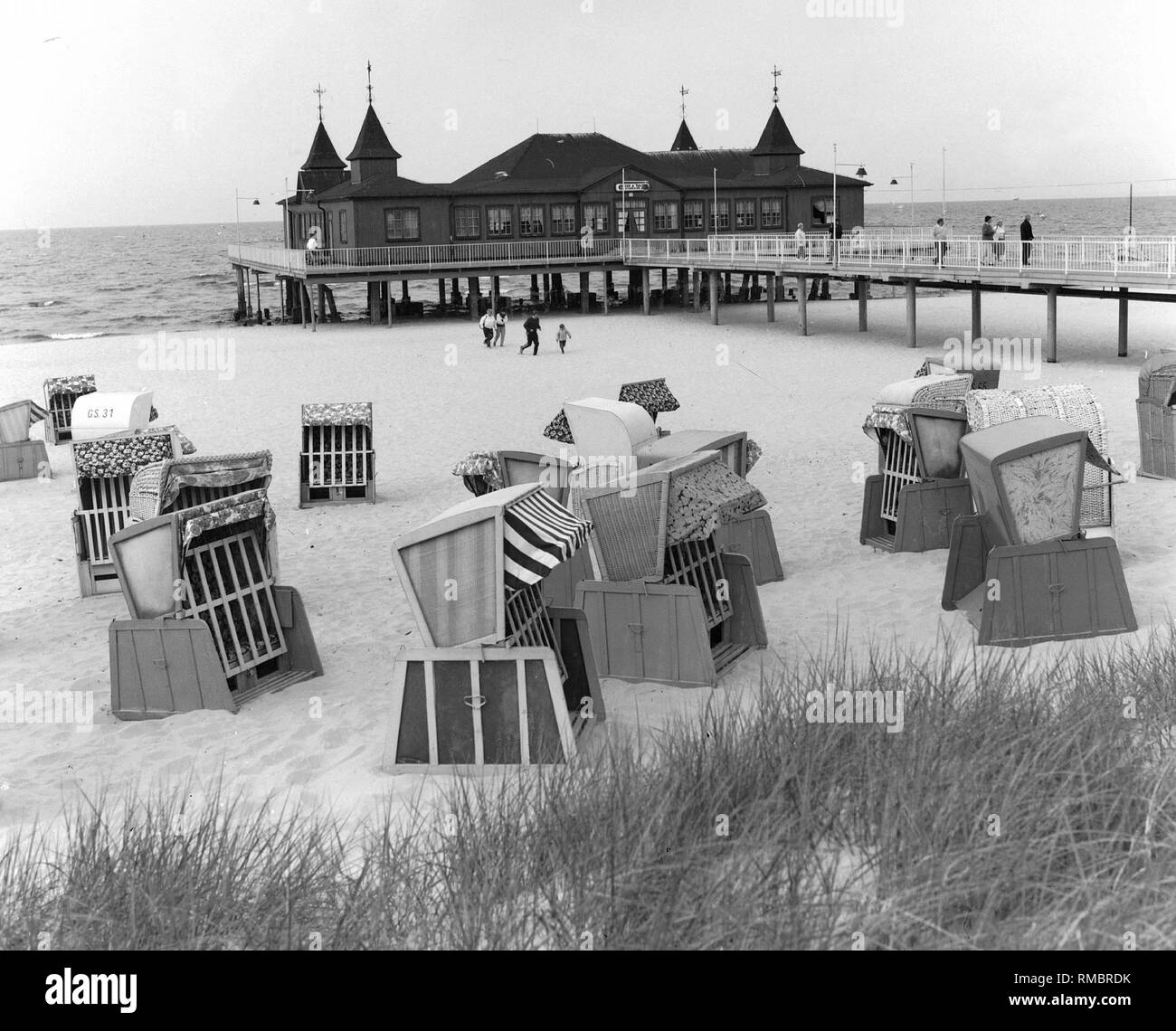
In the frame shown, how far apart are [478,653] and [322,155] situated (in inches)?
2072

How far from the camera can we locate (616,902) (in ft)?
14.0

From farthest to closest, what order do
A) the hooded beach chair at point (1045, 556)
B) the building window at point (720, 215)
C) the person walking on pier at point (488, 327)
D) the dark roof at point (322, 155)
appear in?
the dark roof at point (322, 155)
the building window at point (720, 215)
the person walking on pier at point (488, 327)
the hooded beach chair at point (1045, 556)

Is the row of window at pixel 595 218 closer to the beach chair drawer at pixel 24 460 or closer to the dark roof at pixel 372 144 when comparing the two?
the dark roof at pixel 372 144

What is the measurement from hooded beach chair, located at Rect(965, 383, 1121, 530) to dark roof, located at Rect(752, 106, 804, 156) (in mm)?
41364

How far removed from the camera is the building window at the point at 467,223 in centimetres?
4406

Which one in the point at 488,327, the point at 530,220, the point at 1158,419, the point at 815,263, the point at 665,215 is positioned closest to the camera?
the point at 1158,419

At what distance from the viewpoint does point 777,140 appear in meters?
49.4

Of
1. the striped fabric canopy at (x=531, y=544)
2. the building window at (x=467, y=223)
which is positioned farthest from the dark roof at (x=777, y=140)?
the striped fabric canopy at (x=531, y=544)

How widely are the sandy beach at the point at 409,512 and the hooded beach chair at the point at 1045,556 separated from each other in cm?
21

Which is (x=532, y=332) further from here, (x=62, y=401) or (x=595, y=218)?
(x=595, y=218)

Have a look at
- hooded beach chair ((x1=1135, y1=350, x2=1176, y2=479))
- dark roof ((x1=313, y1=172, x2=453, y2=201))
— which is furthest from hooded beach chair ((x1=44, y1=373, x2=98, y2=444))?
dark roof ((x1=313, y1=172, x2=453, y2=201))

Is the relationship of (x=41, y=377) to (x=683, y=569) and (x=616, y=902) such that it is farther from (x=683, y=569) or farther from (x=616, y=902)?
(x=616, y=902)

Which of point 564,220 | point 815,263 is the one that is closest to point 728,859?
point 815,263
